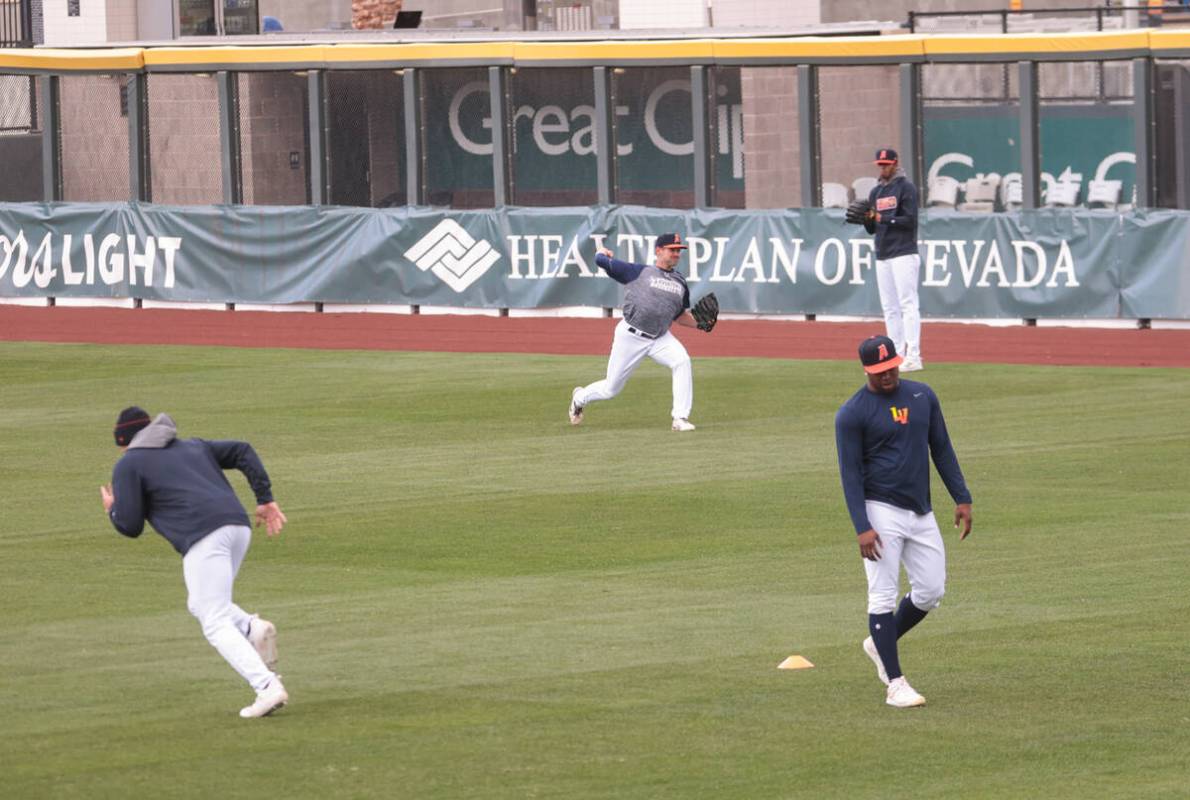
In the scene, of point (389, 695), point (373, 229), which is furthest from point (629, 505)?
point (373, 229)

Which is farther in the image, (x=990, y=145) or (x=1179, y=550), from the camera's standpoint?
(x=990, y=145)

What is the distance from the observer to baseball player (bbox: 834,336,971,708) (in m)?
10.1

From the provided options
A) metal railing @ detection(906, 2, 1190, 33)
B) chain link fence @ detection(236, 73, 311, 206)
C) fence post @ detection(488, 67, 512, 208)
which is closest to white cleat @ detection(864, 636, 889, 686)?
fence post @ detection(488, 67, 512, 208)

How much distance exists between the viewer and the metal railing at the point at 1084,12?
1309 inches

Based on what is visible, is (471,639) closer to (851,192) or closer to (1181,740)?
(1181,740)

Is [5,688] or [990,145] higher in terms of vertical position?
[990,145]

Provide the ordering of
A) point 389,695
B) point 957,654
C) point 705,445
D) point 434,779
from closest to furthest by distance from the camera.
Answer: point 434,779
point 389,695
point 957,654
point 705,445

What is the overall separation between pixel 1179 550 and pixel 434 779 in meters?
6.69

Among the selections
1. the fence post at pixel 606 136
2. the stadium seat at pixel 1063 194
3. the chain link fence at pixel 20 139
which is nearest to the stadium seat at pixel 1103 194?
the stadium seat at pixel 1063 194

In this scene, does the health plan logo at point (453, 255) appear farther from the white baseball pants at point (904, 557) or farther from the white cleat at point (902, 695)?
the white cleat at point (902, 695)

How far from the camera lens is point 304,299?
32031mm

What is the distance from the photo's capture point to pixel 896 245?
2333cm

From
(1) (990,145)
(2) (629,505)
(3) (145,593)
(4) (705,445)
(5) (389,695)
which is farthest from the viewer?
(1) (990,145)

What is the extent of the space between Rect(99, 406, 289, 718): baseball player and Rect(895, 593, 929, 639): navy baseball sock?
2960mm
